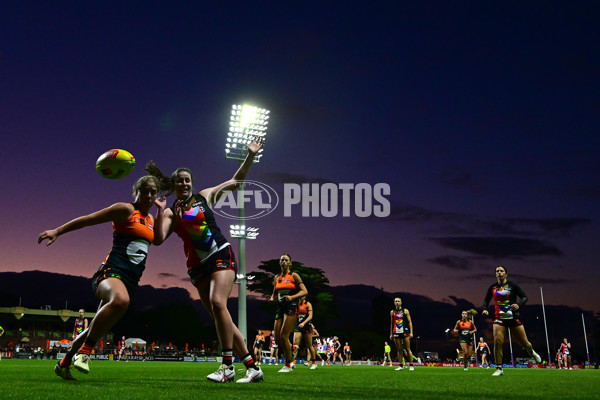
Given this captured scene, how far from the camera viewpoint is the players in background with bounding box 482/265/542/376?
1128 cm

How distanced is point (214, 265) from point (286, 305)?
5.02 meters

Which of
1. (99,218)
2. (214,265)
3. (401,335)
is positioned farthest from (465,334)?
(99,218)

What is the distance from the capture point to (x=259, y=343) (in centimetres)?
3038

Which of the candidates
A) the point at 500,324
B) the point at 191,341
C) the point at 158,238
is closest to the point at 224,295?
the point at 158,238

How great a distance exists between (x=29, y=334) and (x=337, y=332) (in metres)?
47.4

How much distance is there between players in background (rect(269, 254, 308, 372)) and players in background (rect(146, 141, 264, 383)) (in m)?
4.38

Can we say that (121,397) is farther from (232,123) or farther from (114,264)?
(232,123)

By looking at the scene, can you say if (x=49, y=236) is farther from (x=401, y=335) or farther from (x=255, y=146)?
(x=401, y=335)

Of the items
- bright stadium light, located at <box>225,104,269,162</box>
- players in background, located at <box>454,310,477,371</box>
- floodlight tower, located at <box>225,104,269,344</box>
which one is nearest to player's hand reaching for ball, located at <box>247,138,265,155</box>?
players in background, located at <box>454,310,477,371</box>

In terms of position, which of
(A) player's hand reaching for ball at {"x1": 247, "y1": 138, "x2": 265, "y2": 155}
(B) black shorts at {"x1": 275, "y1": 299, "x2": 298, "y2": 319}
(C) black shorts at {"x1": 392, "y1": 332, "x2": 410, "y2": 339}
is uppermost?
(A) player's hand reaching for ball at {"x1": 247, "y1": 138, "x2": 265, "y2": 155}

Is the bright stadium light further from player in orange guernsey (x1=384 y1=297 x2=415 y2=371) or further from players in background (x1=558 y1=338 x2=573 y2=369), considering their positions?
players in background (x1=558 y1=338 x2=573 y2=369)

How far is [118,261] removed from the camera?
5949 millimetres

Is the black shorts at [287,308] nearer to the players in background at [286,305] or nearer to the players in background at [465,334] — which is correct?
the players in background at [286,305]

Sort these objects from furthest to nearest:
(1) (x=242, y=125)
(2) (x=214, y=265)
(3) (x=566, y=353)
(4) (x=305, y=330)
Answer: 1. (3) (x=566, y=353)
2. (1) (x=242, y=125)
3. (4) (x=305, y=330)
4. (2) (x=214, y=265)
